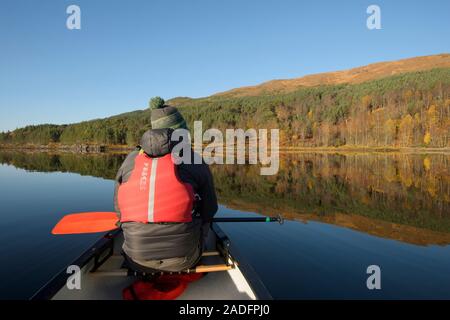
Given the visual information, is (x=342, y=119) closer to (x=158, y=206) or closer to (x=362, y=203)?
(x=362, y=203)

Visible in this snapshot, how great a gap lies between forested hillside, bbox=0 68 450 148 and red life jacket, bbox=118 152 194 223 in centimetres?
9792

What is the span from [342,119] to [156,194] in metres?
127

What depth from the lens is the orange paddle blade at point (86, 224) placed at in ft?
23.2

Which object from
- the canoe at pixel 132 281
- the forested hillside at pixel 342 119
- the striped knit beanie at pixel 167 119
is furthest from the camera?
the forested hillside at pixel 342 119

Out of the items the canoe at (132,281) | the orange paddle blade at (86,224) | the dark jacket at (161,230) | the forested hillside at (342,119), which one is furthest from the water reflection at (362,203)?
the forested hillside at (342,119)

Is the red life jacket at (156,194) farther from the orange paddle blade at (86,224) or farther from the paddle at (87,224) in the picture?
the orange paddle blade at (86,224)

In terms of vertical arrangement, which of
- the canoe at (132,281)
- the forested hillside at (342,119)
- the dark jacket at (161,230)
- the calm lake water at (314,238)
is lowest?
the calm lake water at (314,238)

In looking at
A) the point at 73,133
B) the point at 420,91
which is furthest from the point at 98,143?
the point at 420,91

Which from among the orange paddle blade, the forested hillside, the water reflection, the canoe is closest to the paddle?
the orange paddle blade

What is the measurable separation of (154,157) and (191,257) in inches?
62.1

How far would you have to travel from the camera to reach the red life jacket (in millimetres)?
4109

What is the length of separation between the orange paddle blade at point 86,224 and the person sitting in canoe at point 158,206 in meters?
3.04

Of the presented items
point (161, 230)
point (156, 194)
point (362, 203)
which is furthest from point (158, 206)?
point (362, 203)
